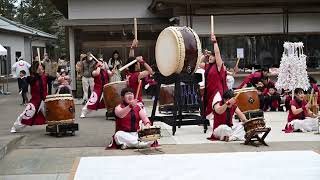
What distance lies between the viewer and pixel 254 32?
1747 centimetres

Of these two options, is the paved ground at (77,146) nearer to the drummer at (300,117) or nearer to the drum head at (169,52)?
the drummer at (300,117)

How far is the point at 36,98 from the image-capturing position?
10.3m

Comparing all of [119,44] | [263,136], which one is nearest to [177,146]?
[263,136]

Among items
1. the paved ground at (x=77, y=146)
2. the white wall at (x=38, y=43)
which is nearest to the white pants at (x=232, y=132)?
the paved ground at (x=77, y=146)

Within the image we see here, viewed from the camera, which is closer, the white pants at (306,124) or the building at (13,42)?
the white pants at (306,124)

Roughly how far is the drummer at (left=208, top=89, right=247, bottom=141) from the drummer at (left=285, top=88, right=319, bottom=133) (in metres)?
1.49

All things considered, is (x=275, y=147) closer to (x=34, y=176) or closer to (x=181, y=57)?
(x=181, y=57)

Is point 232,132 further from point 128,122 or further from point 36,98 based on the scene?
point 36,98

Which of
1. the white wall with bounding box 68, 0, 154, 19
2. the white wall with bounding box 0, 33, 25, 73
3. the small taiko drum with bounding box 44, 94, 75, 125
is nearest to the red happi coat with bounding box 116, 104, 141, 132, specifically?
the small taiko drum with bounding box 44, 94, 75, 125

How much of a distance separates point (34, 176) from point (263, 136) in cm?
375

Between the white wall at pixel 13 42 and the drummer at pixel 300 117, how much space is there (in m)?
25.3

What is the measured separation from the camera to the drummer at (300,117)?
9.88m

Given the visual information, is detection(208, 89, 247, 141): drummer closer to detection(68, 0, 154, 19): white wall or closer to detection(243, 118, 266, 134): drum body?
detection(243, 118, 266, 134): drum body

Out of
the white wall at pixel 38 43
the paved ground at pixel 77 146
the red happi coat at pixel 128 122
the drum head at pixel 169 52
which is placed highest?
the white wall at pixel 38 43
